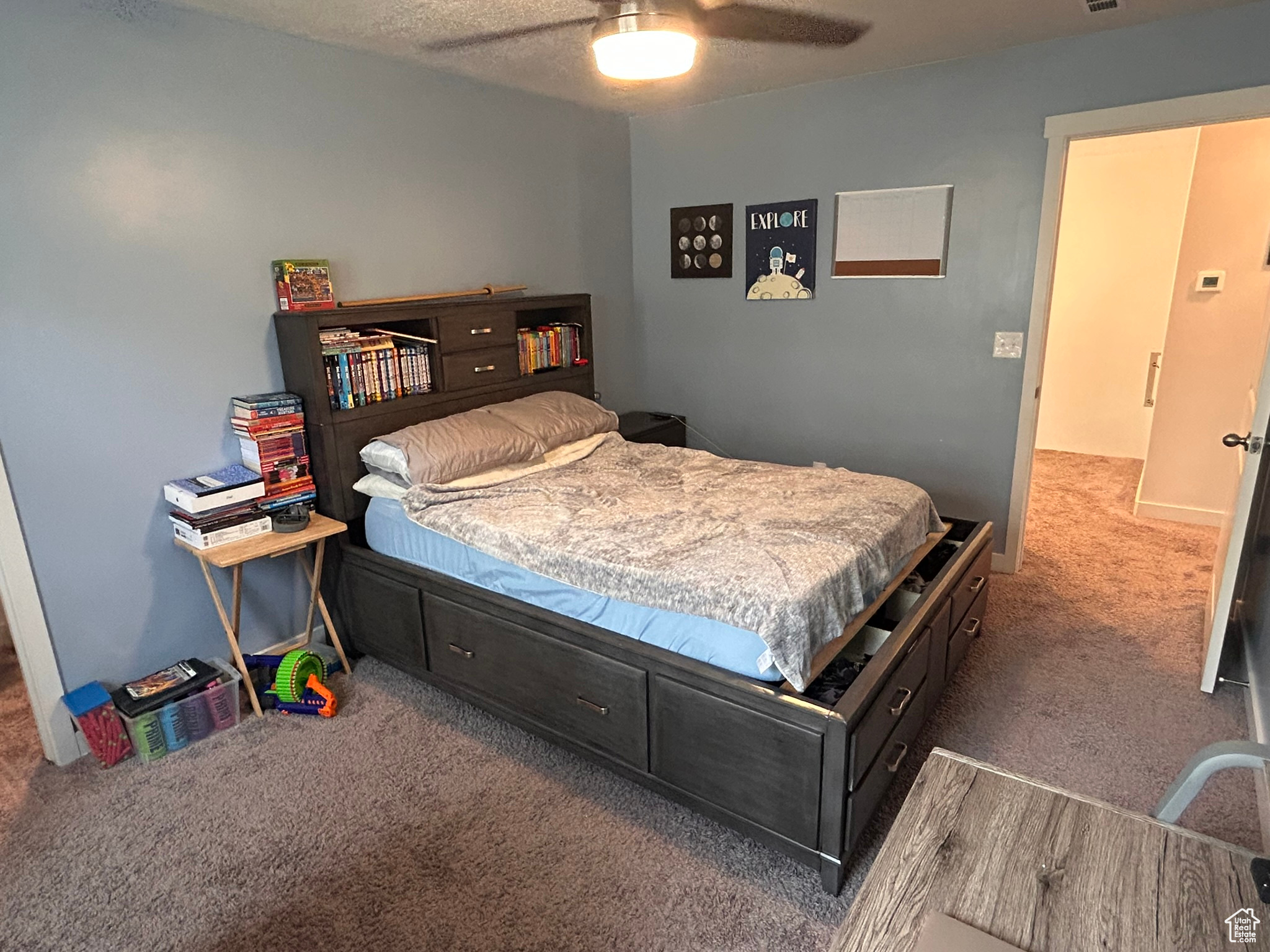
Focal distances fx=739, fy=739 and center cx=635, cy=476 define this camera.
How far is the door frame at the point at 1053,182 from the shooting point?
282 centimetres

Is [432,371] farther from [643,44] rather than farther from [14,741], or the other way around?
[14,741]

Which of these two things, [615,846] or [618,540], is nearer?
[615,846]

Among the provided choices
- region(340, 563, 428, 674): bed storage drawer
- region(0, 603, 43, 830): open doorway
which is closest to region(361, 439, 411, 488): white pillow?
region(340, 563, 428, 674): bed storage drawer

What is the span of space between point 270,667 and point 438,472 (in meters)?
0.97

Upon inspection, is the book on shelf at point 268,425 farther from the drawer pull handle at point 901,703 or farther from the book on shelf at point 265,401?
the drawer pull handle at point 901,703

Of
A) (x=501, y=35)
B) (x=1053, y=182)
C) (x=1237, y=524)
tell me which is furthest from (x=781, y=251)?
(x=1237, y=524)

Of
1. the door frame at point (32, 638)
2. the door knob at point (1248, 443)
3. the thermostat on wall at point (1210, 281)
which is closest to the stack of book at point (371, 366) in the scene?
the door frame at point (32, 638)

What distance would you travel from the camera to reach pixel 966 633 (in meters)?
2.73

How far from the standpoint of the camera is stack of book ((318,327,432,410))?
9.26 ft

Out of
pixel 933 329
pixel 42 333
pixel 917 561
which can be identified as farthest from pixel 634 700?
pixel 933 329

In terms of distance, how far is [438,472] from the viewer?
2.75 meters

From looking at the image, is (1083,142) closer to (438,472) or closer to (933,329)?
(933,329)

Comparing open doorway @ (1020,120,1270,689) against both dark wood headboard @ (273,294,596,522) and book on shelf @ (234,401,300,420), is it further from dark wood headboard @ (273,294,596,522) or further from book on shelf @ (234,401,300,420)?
book on shelf @ (234,401,300,420)

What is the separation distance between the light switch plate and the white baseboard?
68.3 inches
